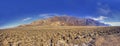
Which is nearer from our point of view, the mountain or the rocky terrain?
the rocky terrain

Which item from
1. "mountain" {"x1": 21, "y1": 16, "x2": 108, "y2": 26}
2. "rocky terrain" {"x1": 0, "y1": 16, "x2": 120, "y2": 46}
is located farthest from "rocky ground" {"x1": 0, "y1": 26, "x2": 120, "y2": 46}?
"mountain" {"x1": 21, "y1": 16, "x2": 108, "y2": 26}

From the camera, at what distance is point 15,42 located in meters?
17.1

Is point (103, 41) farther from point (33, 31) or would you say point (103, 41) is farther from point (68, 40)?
point (33, 31)

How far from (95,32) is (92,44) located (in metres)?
0.64

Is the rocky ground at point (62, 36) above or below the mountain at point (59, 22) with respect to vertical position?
below

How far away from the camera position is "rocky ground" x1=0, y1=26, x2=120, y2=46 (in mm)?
16266

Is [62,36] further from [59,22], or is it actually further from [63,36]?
[59,22]

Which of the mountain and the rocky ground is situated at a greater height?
the mountain

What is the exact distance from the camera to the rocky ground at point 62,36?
53.4 feet

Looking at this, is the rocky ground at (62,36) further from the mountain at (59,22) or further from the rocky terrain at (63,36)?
the mountain at (59,22)

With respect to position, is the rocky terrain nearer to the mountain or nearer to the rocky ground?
the rocky ground

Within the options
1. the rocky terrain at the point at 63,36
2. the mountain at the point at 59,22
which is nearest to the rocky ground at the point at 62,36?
the rocky terrain at the point at 63,36

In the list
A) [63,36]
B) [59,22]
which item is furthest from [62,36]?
[59,22]

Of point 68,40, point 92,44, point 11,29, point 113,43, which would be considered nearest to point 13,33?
point 11,29
